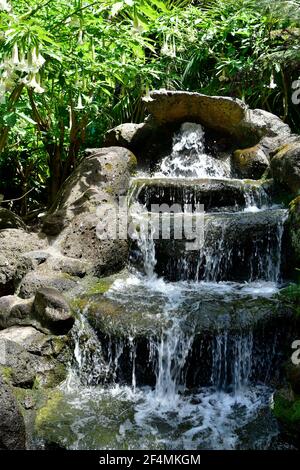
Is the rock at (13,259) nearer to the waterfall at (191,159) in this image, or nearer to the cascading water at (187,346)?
the cascading water at (187,346)

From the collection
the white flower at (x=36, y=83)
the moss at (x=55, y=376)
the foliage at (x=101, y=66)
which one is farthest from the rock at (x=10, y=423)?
the white flower at (x=36, y=83)

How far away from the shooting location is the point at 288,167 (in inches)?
289

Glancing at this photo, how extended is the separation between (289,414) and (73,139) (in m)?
5.31

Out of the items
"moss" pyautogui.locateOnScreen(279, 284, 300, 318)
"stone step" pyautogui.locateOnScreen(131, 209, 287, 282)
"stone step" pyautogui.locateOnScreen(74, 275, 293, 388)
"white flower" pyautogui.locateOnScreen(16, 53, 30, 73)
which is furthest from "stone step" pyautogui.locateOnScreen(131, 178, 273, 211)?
"white flower" pyautogui.locateOnScreen(16, 53, 30, 73)

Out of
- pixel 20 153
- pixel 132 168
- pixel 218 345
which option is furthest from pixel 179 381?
pixel 20 153

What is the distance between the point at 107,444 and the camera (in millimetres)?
4172

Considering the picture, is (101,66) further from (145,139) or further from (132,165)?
(145,139)

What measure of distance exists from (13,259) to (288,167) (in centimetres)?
365

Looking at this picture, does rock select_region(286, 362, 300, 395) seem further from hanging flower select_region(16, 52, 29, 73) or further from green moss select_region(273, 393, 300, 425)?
hanging flower select_region(16, 52, 29, 73)

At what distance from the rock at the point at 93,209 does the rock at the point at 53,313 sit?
3.74 ft

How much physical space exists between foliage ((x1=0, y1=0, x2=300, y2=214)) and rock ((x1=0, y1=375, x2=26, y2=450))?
205cm

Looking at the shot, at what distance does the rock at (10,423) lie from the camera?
4.04 metres

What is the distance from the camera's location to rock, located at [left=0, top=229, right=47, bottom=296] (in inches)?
254
